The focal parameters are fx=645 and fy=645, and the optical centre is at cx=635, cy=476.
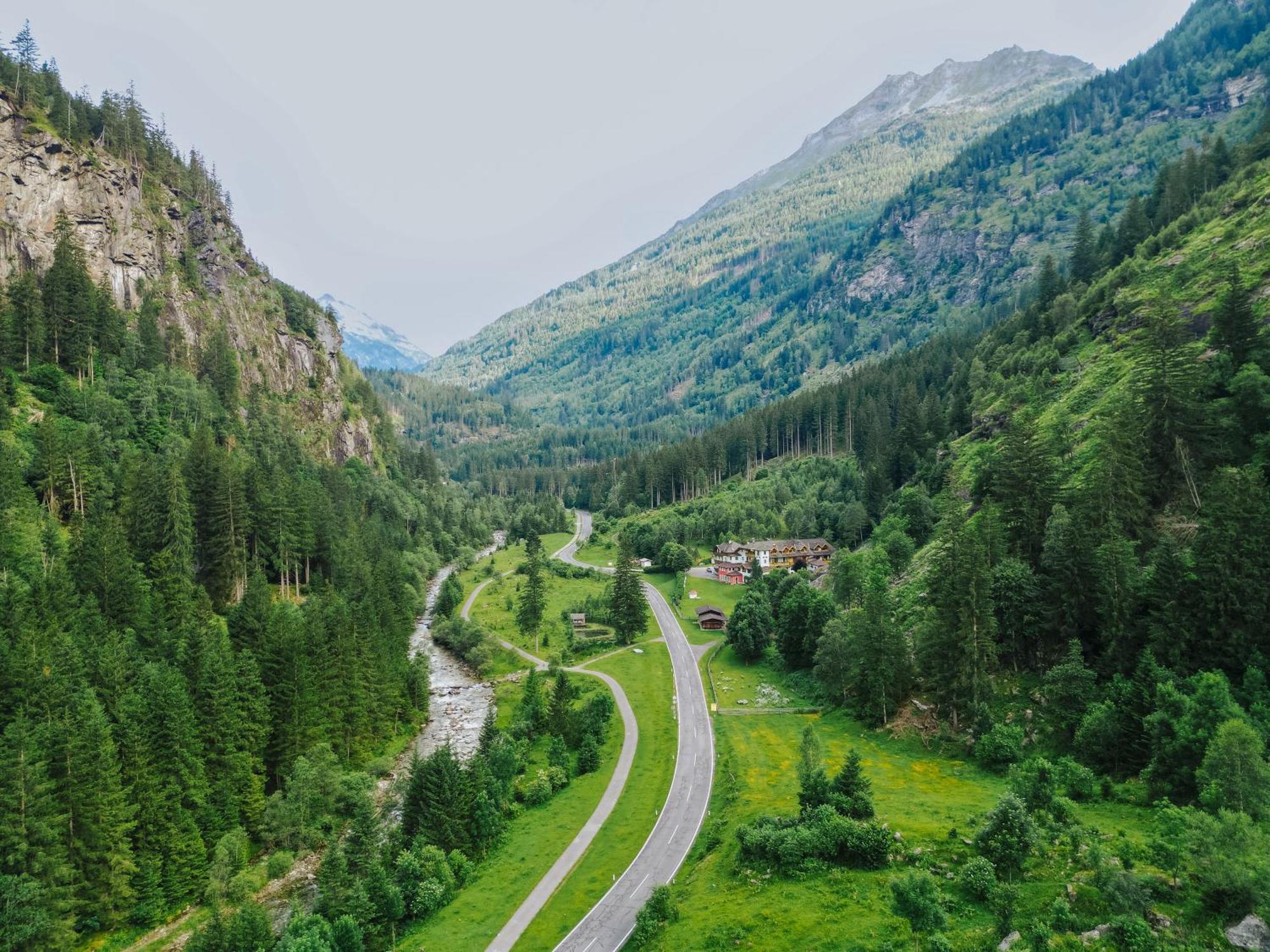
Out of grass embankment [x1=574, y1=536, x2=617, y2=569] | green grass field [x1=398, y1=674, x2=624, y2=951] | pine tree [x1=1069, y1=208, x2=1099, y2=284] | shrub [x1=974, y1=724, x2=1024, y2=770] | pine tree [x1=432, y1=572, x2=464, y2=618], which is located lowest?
green grass field [x1=398, y1=674, x2=624, y2=951]

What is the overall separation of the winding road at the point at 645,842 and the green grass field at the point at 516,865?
33.6 inches

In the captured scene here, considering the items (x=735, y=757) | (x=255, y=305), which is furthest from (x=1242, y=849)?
(x=255, y=305)

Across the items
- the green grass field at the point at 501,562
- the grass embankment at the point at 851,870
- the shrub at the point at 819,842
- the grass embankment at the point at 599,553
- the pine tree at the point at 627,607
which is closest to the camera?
the grass embankment at the point at 851,870

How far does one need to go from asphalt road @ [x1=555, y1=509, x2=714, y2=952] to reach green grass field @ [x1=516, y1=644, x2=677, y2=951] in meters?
0.83

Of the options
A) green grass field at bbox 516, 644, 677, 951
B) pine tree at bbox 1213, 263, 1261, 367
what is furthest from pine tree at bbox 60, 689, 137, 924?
pine tree at bbox 1213, 263, 1261, 367

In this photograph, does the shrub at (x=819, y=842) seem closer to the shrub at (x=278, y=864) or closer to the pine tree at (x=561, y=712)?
the pine tree at (x=561, y=712)

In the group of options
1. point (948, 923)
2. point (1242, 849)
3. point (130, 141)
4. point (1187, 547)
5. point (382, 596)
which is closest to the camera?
point (1242, 849)

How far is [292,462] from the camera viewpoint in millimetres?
119562

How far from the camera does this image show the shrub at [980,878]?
29381 millimetres

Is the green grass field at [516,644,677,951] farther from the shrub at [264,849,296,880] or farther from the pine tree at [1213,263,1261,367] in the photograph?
the pine tree at [1213,263,1261,367]

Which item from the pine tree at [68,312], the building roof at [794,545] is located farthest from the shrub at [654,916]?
the pine tree at [68,312]

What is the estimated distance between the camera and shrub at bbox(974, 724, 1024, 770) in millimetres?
46094

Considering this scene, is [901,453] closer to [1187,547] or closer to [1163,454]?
[1163,454]

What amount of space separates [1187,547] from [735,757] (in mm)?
39135
